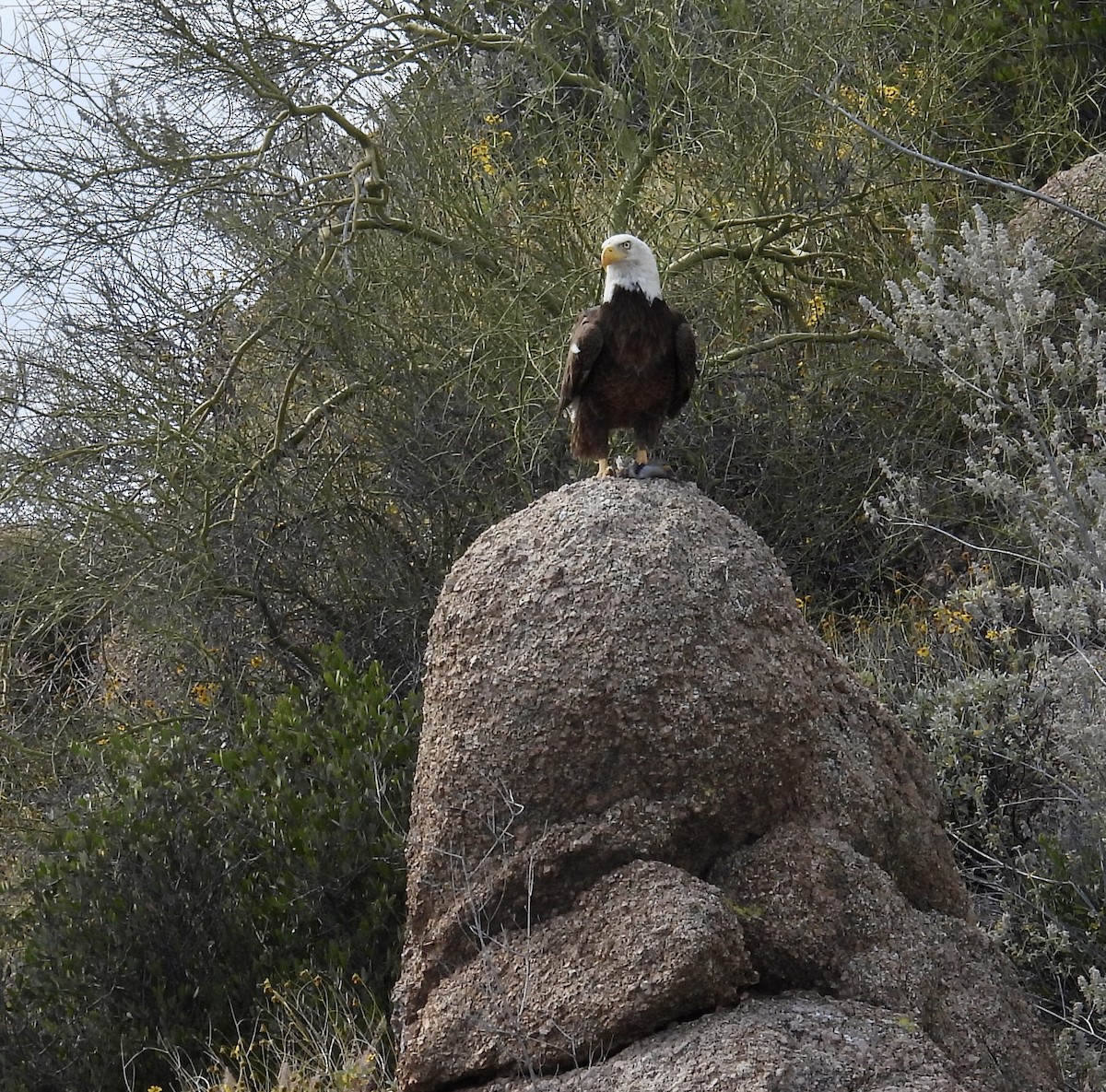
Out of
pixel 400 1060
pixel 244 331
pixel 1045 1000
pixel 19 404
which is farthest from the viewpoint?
pixel 244 331

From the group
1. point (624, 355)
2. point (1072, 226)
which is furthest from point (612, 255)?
point (1072, 226)

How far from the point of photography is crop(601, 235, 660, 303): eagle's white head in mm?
4449

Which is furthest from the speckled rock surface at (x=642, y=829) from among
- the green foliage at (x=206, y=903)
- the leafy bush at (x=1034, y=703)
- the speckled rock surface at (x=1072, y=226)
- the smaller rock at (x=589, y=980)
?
the speckled rock surface at (x=1072, y=226)

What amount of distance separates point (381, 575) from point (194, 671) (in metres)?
1.03

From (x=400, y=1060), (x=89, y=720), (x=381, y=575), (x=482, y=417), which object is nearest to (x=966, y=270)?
(x=400, y=1060)

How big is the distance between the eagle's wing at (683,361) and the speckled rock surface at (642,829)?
1.17 meters

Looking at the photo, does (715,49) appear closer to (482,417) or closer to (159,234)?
(482,417)

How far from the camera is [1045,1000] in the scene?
3.49 m

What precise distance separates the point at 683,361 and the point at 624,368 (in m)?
0.20

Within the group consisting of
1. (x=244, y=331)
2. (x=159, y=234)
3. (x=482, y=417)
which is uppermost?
(x=159, y=234)

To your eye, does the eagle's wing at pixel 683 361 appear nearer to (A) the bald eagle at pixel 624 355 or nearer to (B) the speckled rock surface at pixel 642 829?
(A) the bald eagle at pixel 624 355

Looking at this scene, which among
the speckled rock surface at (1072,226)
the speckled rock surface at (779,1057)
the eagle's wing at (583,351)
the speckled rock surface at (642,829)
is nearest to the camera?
the speckled rock surface at (779,1057)

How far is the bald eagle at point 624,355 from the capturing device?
14.5 feet

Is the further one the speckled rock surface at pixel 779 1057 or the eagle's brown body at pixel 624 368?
the eagle's brown body at pixel 624 368
